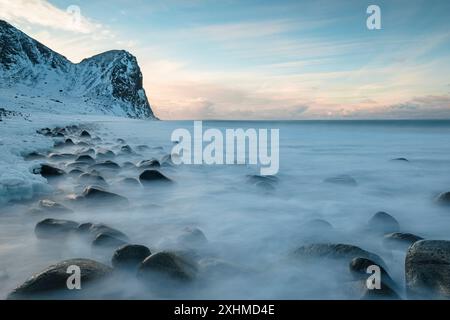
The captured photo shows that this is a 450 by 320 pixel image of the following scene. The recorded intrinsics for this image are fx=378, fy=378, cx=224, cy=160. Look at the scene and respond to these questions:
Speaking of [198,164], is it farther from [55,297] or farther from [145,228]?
[55,297]

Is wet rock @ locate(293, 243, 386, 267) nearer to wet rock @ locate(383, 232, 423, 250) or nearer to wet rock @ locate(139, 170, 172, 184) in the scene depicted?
wet rock @ locate(383, 232, 423, 250)

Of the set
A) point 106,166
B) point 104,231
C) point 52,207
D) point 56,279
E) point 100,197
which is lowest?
point 56,279

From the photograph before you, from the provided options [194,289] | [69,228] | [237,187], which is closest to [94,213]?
[69,228]

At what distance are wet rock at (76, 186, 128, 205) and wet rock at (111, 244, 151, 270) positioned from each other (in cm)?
220

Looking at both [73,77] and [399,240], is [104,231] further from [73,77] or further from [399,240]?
Result: [73,77]

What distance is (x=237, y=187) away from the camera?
7.32 metres

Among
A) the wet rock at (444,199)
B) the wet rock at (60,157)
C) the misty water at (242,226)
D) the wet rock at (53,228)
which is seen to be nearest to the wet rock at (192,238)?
the misty water at (242,226)

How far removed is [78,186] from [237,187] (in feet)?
9.49

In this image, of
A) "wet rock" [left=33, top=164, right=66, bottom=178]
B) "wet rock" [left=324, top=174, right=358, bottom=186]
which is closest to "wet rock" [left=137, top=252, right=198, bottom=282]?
"wet rock" [left=33, top=164, right=66, bottom=178]

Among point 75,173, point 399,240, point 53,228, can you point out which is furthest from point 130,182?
point 399,240

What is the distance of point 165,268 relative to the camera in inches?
126

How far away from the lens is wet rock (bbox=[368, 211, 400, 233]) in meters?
4.59

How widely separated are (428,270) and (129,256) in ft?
8.36

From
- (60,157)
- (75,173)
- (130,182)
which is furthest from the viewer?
(60,157)
